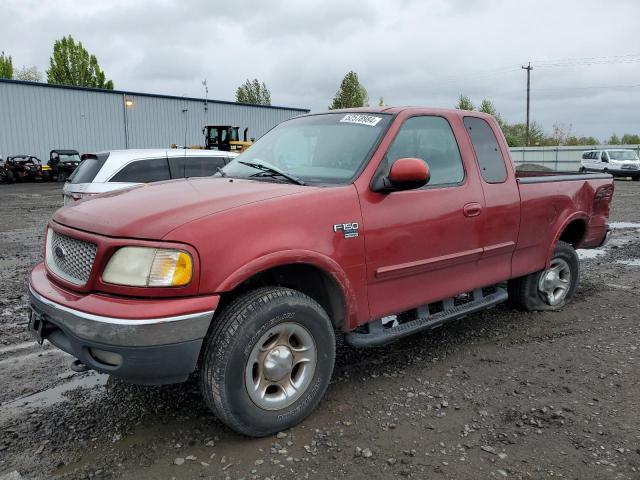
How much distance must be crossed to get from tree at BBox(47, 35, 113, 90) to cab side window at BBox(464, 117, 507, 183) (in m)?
61.0

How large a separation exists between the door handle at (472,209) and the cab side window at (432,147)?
0.20 meters

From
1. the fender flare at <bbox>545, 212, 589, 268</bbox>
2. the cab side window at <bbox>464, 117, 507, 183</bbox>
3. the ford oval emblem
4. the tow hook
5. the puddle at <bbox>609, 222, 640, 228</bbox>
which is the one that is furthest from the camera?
the puddle at <bbox>609, 222, 640, 228</bbox>

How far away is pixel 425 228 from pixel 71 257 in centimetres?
222

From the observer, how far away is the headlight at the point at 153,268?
2660 mm

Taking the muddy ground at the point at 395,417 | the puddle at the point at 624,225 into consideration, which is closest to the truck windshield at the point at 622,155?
the puddle at the point at 624,225

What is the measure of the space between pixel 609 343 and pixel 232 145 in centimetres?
2354

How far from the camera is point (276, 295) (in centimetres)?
298

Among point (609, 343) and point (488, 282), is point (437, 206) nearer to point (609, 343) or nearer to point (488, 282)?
point (488, 282)

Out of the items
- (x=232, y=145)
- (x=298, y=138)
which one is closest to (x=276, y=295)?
(x=298, y=138)

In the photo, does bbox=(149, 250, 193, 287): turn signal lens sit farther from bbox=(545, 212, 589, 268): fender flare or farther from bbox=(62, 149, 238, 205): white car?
bbox=(62, 149, 238, 205): white car

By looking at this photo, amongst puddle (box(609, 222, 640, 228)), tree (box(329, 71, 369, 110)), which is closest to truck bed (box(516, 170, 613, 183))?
puddle (box(609, 222, 640, 228))

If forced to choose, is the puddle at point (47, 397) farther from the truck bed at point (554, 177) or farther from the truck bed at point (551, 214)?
the truck bed at point (554, 177)

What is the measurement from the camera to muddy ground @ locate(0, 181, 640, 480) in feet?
9.14

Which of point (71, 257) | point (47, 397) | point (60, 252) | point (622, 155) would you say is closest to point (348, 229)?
point (71, 257)
